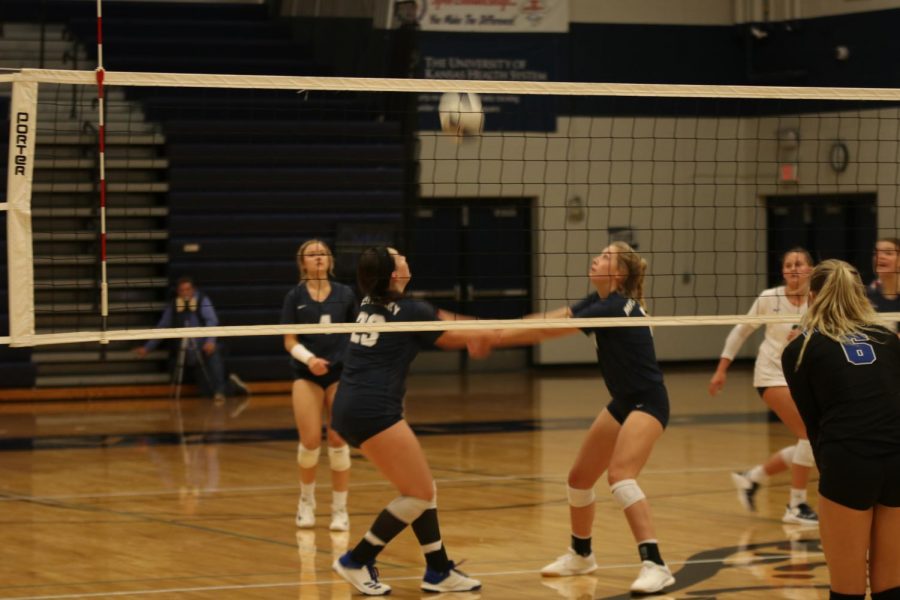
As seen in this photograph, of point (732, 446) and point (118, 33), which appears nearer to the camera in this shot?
point (732, 446)

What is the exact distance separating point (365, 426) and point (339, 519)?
2.02 m

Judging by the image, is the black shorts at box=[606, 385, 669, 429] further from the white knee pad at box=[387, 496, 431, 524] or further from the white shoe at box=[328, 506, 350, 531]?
the white shoe at box=[328, 506, 350, 531]

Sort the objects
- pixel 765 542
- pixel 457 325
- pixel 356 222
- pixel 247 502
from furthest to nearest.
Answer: pixel 356 222 → pixel 247 502 → pixel 765 542 → pixel 457 325

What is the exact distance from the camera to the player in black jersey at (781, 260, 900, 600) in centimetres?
468

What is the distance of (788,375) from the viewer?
4891mm

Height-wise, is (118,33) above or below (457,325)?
above

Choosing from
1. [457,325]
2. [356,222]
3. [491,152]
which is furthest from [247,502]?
[491,152]

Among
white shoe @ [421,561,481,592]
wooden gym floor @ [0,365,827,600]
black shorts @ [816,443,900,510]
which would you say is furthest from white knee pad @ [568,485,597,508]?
black shorts @ [816,443,900,510]

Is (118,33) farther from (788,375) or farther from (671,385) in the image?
(788,375)

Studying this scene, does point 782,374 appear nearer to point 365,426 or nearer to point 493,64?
point 365,426

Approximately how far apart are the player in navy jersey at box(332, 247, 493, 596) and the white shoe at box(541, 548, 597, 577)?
0.48 meters

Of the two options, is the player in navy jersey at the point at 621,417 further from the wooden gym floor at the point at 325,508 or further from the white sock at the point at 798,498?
the white sock at the point at 798,498

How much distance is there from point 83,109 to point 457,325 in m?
12.4

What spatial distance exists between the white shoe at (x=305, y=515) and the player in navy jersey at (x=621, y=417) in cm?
190
